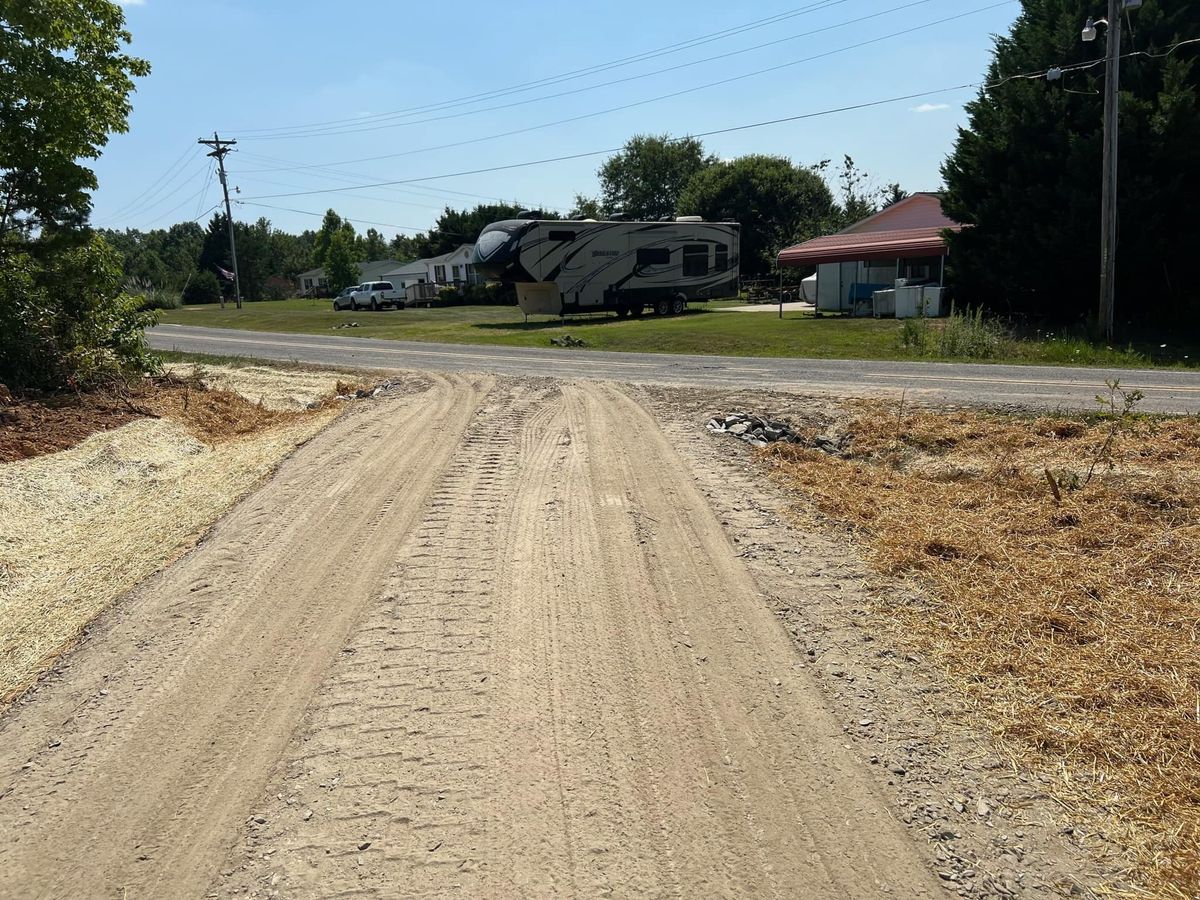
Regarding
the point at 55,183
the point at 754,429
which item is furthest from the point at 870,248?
the point at 55,183

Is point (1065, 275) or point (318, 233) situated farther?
point (318, 233)

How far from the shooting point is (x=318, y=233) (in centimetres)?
8125

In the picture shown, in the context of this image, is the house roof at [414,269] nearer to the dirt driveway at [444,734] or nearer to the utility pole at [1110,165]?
the utility pole at [1110,165]

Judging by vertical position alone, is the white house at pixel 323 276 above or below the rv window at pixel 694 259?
above

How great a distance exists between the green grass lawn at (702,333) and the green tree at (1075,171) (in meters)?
2.69

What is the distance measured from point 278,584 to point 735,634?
2881mm

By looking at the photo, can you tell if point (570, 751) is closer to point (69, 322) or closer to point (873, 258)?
point (69, 322)

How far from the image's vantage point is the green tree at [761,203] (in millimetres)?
60656

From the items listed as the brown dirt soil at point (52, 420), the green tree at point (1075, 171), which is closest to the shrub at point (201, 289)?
the green tree at point (1075, 171)

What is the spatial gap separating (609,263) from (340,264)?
4479cm

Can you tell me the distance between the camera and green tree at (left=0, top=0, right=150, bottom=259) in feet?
36.7

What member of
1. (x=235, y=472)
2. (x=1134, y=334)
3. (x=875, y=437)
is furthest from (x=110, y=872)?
(x=1134, y=334)

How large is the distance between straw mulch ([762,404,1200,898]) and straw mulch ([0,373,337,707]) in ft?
16.1

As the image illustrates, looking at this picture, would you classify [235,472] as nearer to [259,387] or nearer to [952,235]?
[259,387]
